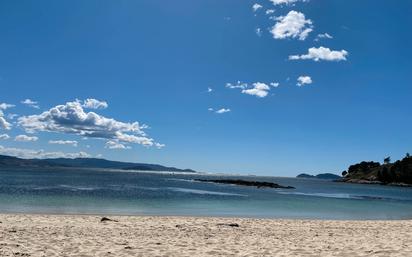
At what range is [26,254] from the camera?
1228 centimetres

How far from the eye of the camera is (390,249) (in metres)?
14.2

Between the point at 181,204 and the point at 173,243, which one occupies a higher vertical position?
the point at 173,243

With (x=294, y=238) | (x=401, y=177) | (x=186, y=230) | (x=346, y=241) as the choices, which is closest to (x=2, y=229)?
(x=186, y=230)

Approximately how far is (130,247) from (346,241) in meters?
8.59

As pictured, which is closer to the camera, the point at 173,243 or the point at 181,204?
the point at 173,243

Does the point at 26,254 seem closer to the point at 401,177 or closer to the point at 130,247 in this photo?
the point at 130,247

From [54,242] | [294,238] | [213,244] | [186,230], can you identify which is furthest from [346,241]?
[54,242]

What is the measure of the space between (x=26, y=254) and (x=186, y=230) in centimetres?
893

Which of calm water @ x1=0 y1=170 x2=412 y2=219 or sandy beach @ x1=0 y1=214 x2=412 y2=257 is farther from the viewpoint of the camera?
calm water @ x1=0 y1=170 x2=412 y2=219

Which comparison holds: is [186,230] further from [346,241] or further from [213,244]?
[346,241]

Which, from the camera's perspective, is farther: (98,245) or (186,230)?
(186,230)

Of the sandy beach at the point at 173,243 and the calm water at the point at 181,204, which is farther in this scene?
the calm water at the point at 181,204

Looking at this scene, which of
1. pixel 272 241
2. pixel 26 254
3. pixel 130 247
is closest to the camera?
pixel 26 254

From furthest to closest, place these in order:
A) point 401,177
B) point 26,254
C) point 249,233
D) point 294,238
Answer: point 401,177 < point 249,233 < point 294,238 < point 26,254
